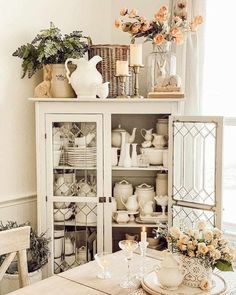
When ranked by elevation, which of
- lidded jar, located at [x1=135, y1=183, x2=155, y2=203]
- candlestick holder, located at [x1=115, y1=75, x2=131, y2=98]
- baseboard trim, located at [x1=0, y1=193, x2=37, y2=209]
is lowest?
baseboard trim, located at [x1=0, y1=193, x2=37, y2=209]

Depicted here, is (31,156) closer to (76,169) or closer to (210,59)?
(76,169)

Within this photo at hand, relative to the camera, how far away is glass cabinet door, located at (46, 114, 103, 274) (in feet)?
9.88

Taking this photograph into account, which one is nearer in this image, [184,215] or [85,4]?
[184,215]

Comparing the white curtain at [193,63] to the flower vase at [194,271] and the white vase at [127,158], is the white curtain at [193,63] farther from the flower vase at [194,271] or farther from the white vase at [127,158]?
the flower vase at [194,271]

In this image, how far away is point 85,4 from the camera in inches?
135

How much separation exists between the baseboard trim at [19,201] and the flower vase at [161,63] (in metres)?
1.11

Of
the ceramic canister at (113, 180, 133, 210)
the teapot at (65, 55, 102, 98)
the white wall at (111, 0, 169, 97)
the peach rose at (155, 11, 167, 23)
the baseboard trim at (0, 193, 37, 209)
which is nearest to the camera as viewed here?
the peach rose at (155, 11, 167, 23)

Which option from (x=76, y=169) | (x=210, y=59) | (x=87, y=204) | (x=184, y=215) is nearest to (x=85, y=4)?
(x=210, y=59)

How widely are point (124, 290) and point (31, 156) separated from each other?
5.08 feet

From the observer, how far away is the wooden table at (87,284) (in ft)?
6.16

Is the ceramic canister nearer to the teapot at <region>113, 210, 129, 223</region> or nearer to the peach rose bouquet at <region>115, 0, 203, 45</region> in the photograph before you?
the teapot at <region>113, 210, 129, 223</region>

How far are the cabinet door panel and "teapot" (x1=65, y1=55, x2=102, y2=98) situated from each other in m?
0.54

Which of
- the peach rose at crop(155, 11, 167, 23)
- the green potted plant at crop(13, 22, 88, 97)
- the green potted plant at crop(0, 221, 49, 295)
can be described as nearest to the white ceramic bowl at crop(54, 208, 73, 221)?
the green potted plant at crop(0, 221, 49, 295)

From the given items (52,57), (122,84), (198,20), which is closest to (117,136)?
(122,84)
